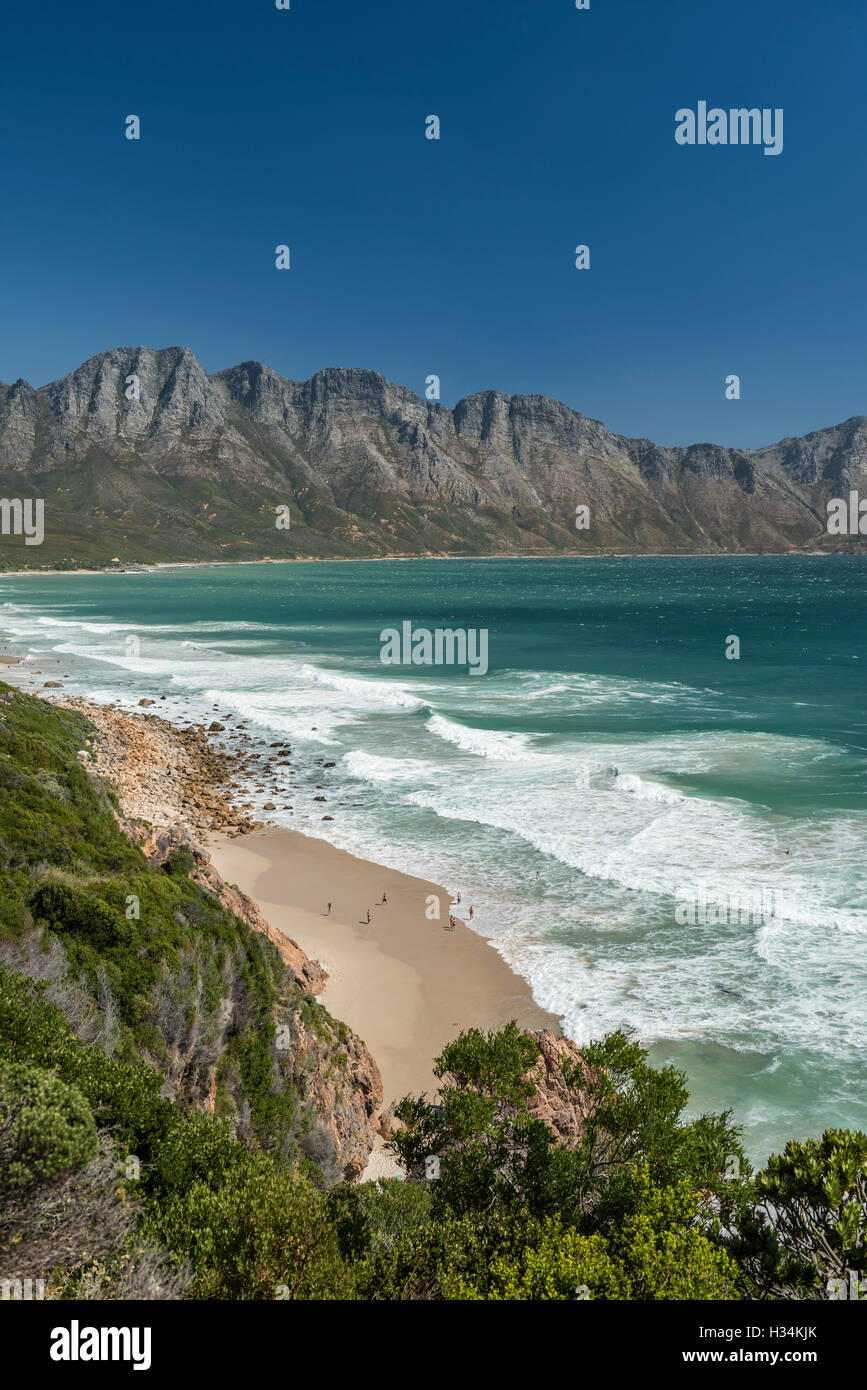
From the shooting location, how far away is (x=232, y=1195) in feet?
27.9

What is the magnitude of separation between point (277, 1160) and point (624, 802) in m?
24.9

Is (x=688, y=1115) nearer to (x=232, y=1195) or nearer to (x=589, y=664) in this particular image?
(x=232, y=1195)

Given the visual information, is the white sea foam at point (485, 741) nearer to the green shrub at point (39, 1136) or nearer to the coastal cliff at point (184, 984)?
the coastal cliff at point (184, 984)

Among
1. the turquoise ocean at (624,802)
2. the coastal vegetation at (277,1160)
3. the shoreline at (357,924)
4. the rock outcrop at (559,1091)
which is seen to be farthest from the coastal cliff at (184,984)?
the turquoise ocean at (624,802)

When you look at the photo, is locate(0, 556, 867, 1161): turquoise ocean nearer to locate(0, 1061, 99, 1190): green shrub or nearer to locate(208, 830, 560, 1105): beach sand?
locate(208, 830, 560, 1105): beach sand

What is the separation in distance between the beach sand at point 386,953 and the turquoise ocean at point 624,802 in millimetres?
965

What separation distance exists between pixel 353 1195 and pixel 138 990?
5369 mm

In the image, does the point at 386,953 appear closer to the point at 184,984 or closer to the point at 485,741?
the point at 184,984

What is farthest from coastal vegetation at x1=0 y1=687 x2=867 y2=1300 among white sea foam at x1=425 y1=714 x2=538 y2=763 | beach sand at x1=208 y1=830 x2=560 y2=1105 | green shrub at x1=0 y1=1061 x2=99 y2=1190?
white sea foam at x1=425 y1=714 x2=538 y2=763

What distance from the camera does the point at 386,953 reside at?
74.9ft

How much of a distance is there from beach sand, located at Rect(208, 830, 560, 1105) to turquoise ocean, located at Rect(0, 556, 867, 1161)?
38.0 inches

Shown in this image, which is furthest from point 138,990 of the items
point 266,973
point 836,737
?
point 836,737

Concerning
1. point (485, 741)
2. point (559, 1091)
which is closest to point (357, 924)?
point (559, 1091)
